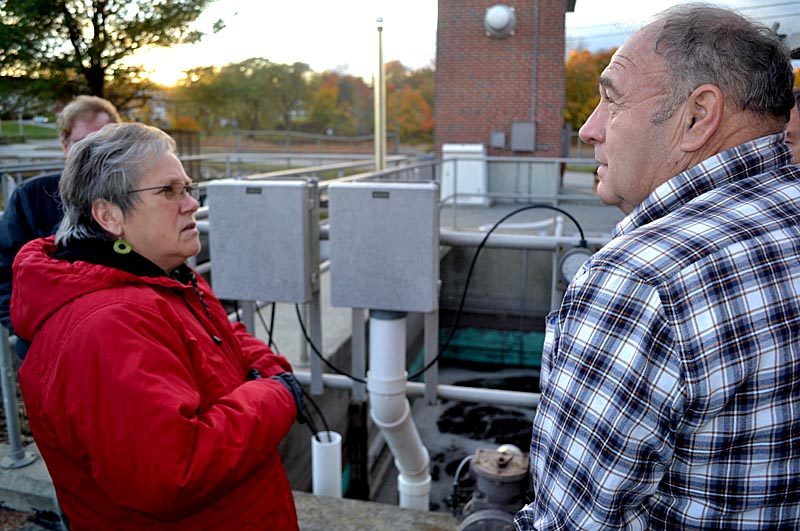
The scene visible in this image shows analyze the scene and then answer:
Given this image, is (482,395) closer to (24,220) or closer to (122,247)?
(122,247)

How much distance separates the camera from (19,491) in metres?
2.11

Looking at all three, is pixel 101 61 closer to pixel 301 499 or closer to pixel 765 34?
pixel 301 499

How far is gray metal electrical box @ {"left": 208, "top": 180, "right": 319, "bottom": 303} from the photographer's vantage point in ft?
6.93

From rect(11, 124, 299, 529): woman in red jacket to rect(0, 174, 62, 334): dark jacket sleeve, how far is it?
66 centimetres

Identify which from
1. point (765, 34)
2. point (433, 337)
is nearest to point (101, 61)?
point (433, 337)

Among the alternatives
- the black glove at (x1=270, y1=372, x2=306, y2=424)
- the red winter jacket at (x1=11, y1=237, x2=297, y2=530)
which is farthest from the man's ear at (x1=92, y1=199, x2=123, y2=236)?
the black glove at (x1=270, y1=372, x2=306, y2=424)

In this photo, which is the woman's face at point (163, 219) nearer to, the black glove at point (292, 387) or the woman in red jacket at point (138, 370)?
the woman in red jacket at point (138, 370)

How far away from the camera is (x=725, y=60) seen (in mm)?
820

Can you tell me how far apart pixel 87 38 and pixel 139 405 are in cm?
378

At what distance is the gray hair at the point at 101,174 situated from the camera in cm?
131

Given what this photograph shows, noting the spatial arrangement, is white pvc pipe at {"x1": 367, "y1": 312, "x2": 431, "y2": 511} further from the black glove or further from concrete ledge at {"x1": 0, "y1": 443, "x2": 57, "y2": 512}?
concrete ledge at {"x1": 0, "y1": 443, "x2": 57, "y2": 512}

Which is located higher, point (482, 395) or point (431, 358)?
point (431, 358)

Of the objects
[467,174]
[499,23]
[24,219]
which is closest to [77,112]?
[24,219]

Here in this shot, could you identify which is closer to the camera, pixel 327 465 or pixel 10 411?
pixel 10 411
